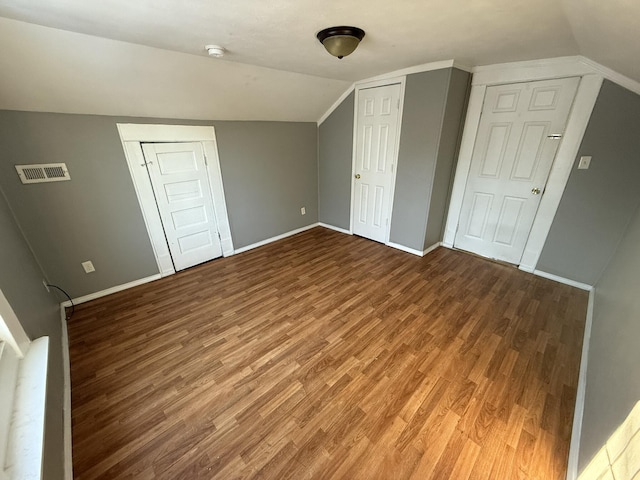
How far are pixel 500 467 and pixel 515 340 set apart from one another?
101 cm

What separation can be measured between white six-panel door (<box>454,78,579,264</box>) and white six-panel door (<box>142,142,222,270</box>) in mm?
3159

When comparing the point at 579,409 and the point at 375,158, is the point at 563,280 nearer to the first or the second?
the point at 579,409

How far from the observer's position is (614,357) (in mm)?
1240

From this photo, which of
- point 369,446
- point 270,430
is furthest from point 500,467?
point 270,430

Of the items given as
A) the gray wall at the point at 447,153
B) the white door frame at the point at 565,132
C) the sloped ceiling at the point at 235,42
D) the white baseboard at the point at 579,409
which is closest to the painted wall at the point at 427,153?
the gray wall at the point at 447,153

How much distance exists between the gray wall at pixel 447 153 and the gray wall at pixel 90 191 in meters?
2.10

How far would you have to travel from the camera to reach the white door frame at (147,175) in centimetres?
242

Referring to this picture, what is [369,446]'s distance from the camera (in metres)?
1.29

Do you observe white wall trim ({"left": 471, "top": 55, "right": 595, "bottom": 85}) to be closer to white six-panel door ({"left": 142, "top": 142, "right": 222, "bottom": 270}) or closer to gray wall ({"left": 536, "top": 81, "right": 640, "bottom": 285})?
gray wall ({"left": 536, "top": 81, "right": 640, "bottom": 285})

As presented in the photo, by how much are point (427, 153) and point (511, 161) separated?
87 centimetres

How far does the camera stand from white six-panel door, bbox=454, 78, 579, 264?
241 centimetres

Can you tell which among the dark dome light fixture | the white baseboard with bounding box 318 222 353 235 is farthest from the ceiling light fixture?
the white baseboard with bounding box 318 222 353 235

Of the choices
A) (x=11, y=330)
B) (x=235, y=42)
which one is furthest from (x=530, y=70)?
(x=11, y=330)

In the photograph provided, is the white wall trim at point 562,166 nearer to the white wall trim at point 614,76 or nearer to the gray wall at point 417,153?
the white wall trim at point 614,76
